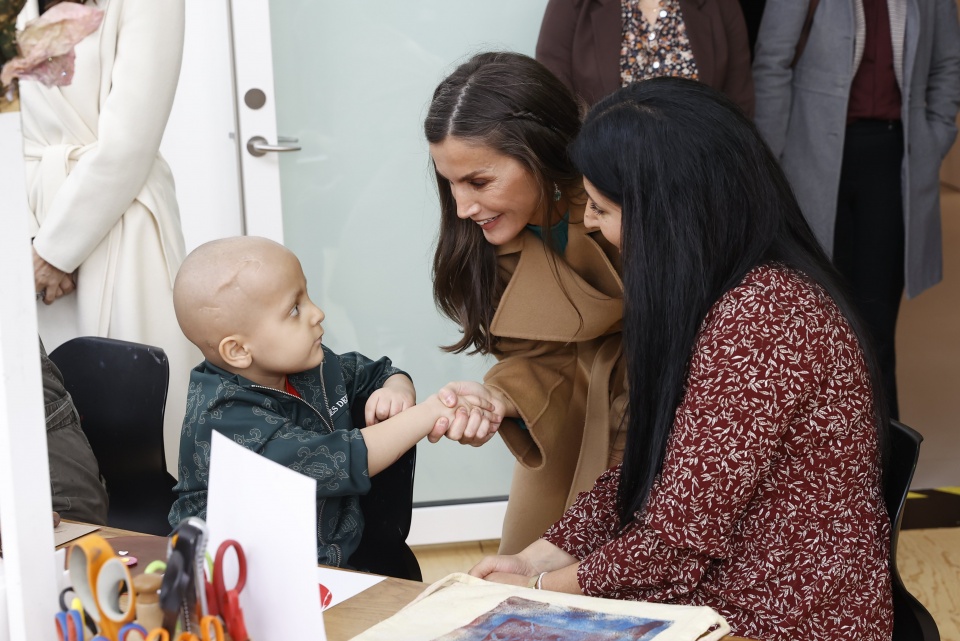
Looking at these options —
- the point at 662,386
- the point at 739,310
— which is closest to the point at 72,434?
the point at 662,386

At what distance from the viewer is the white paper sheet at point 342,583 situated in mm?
1147

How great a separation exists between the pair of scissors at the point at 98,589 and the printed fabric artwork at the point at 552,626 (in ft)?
0.97

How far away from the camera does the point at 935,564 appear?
2.93m

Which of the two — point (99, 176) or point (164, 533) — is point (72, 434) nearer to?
point (164, 533)

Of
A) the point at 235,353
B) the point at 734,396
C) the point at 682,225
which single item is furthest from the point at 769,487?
the point at 235,353

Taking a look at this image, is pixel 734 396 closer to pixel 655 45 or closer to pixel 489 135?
pixel 489 135

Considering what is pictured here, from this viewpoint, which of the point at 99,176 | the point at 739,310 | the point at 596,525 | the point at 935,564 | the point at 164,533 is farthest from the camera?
the point at 935,564

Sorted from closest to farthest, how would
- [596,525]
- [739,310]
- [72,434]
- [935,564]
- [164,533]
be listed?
[739,310] → [596,525] → [72,434] → [164,533] → [935,564]

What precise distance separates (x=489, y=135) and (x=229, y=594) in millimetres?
1009

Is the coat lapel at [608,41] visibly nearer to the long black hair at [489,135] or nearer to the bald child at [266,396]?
the long black hair at [489,135]

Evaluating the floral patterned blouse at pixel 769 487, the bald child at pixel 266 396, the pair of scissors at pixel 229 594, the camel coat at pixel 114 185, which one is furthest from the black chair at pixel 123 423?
the pair of scissors at pixel 229 594

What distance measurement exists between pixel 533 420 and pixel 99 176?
1.11 meters

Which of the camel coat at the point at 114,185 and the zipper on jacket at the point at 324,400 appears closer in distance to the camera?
the zipper on jacket at the point at 324,400

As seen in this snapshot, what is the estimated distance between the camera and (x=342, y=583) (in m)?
1.18
